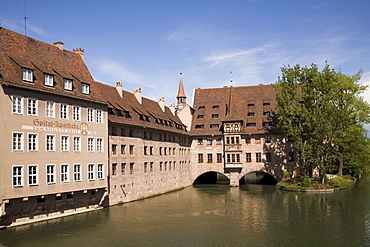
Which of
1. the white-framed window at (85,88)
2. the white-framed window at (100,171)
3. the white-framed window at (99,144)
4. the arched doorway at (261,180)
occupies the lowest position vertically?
the arched doorway at (261,180)

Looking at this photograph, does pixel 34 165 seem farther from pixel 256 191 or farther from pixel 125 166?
pixel 256 191

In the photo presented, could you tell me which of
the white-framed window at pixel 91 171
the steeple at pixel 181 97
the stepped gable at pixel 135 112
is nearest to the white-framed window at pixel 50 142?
the white-framed window at pixel 91 171

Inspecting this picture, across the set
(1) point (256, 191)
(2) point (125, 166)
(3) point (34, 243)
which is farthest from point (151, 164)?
(3) point (34, 243)

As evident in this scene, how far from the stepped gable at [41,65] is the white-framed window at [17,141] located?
389 centimetres

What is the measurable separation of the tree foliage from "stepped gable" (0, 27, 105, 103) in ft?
98.2

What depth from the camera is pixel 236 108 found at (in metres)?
67.8

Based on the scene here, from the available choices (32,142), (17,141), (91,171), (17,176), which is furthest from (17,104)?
(91,171)

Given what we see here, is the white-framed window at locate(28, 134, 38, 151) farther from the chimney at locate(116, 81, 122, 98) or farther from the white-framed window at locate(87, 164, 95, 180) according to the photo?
the chimney at locate(116, 81, 122, 98)

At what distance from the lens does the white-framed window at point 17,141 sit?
3007 cm

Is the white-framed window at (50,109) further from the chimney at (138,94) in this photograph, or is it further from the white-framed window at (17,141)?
the chimney at (138,94)

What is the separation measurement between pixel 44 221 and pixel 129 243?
379 inches

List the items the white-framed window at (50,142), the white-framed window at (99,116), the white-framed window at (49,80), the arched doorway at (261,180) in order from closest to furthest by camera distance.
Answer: the white-framed window at (50,142) < the white-framed window at (49,80) < the white-framed window at (99,116) < the arched doorway at (261,180)

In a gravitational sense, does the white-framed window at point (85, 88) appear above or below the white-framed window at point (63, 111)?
above

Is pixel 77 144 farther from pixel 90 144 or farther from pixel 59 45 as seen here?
pixel 59 45
